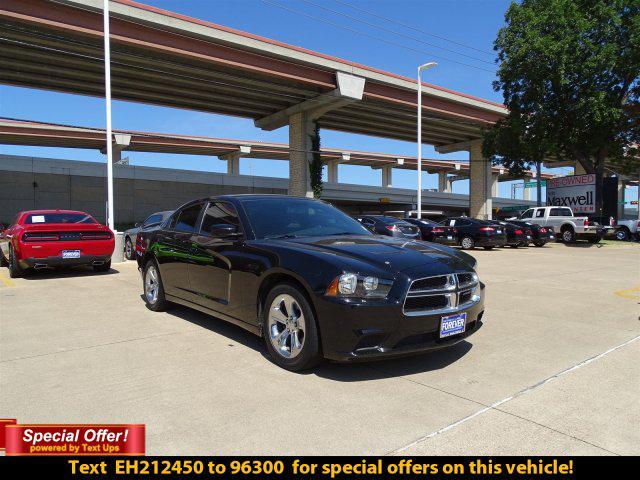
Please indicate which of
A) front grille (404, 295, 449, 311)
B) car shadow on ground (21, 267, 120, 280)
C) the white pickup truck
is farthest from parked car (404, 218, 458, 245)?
front grille (404, 295, 449, 311)

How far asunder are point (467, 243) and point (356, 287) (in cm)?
1789

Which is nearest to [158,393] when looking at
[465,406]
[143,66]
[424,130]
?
[465,406]

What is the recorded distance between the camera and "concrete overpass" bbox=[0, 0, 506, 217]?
863 inches

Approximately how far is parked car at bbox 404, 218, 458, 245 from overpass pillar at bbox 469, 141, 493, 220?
89.3 ft

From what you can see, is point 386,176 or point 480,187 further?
point 386,176

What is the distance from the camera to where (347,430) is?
9.43 ft

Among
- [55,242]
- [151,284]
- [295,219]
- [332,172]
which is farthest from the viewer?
[332,172]

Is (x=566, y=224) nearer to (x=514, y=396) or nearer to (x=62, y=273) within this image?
(x=62, y=273)

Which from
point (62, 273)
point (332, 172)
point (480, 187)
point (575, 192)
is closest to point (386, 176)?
point (332, 172)

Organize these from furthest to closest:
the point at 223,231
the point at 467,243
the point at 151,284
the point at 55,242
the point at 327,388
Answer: the point at 467,243, the point at 55,242, the point at 151,284, the point at 223,231, the point at 327,388

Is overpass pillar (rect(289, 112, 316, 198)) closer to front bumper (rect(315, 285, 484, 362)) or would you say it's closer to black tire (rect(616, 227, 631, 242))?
black tire (rect(616, 227, 631, 242))

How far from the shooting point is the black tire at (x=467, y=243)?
20205mm

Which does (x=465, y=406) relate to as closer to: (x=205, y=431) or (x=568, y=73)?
(x=205, y=431)

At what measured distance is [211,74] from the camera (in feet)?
89.1
